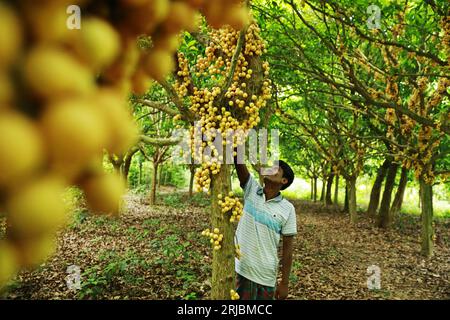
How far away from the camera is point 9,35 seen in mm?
325

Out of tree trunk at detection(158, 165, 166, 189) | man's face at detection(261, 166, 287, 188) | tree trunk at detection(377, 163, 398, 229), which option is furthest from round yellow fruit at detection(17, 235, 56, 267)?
tree trunk at detection(158, 165, 166, 189)

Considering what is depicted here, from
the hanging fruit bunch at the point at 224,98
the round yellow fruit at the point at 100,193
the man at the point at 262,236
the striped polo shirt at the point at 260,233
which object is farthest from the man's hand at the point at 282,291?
the round yellow fruit at the point at 100,193

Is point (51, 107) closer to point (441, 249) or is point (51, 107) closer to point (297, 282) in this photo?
point (297, 282)

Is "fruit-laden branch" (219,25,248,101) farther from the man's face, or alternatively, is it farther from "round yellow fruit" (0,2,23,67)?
"round yellow fruit" (0,2,23,67)

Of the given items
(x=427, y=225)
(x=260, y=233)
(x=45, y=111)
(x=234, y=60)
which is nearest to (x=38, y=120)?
(x=45, y=111)

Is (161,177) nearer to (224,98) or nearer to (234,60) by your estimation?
(224,98)

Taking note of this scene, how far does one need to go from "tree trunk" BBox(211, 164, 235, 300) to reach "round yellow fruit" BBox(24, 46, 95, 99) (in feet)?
9.51

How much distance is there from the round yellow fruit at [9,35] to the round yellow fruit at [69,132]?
0.06 metres

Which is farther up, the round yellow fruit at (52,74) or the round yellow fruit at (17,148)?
the round yellow fruit at (52,74)

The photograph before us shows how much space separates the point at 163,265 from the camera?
7.29 m

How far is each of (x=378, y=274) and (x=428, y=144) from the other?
3377 millimetres

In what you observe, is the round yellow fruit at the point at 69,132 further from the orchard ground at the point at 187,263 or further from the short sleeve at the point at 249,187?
the orchard ground at the point at 187,263

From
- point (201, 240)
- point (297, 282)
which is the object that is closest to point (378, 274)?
point (297, 282)

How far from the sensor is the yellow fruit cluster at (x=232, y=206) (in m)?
3.25
